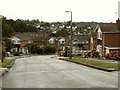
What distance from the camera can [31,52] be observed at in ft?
407

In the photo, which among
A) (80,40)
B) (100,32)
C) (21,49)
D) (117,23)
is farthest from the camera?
(21,49)

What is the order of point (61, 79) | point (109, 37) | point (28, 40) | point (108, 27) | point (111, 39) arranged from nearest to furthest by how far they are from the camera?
point (61, 79), point (111, 39), point (109, 37), point (108, 27), point (28, 40)

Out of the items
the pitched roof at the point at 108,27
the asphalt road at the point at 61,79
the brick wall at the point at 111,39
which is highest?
the pitched roof at the point at 108,27

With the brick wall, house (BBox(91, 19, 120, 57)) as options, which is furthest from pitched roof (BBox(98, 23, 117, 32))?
the brick wall

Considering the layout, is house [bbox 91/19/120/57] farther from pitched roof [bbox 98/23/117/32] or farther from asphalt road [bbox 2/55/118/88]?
asphalt road [bbox 2/55/118/88]

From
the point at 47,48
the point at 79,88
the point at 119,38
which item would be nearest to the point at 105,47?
the point at 119,38

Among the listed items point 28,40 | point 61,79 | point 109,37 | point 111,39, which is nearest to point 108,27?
point 109,37

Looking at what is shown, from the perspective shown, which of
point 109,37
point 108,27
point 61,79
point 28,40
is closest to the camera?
point 61,79

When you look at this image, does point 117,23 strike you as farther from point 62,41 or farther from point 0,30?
point 62,41

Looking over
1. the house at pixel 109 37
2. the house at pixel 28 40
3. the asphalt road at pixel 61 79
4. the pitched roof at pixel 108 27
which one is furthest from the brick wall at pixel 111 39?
the house at pixel 28 40

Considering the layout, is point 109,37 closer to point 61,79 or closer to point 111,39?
point 111,39

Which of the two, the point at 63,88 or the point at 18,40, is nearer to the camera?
the point at 63,88

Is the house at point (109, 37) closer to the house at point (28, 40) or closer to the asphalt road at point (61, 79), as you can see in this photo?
the asphalt road at point (61, 79)

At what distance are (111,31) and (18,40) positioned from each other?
74.4 metres
